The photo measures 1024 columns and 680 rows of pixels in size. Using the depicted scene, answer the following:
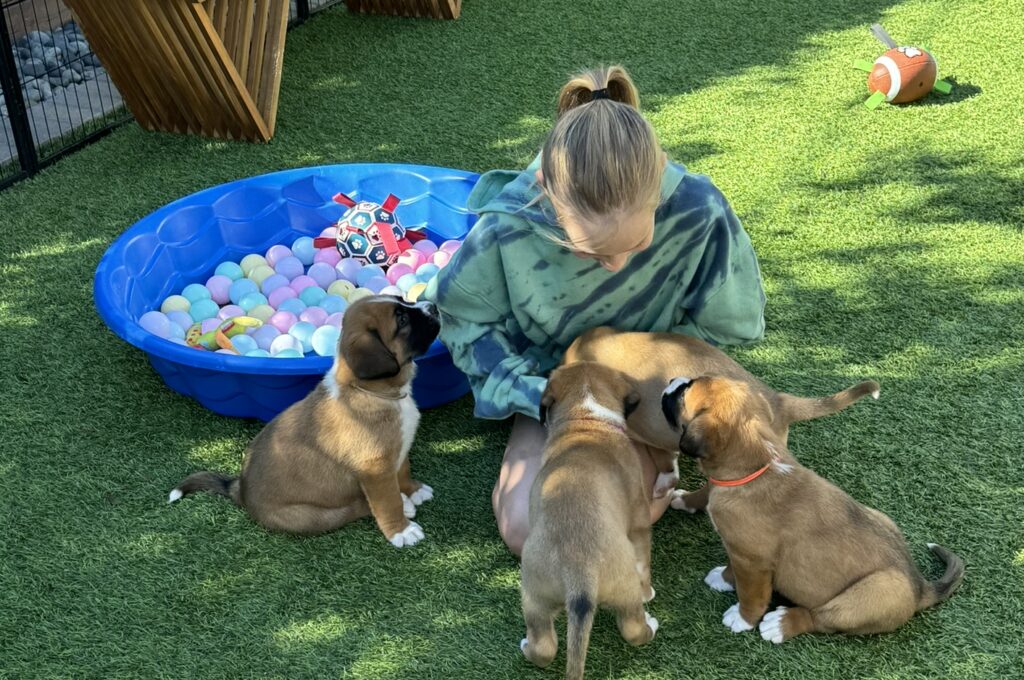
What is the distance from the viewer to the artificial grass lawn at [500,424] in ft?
11.0

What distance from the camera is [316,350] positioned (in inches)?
184

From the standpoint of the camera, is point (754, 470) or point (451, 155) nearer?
point (754, 470)

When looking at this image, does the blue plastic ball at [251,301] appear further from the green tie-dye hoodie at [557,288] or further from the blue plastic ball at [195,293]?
the green tie-dye hoodie at [557,288]

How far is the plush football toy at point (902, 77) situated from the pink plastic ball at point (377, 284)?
3600 mm

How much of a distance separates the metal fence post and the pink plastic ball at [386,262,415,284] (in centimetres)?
243

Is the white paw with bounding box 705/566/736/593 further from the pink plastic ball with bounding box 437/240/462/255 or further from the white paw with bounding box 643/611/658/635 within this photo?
the pink plastic ball with bounding box 437/240/462/255

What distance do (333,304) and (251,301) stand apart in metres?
0.41

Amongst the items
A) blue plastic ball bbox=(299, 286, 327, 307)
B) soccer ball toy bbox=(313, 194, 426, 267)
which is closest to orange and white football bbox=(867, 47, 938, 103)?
soccer ball toy bbox=(313, 194, 426, 267)

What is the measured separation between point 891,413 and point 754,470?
4.50 feet

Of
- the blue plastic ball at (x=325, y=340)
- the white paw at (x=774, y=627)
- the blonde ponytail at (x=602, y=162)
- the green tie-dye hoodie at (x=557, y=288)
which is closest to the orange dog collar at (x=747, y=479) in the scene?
the white paw at (x=774, y=627)

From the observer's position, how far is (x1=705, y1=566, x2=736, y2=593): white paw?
350cm

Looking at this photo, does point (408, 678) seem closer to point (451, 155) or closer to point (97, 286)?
point (97, 286)

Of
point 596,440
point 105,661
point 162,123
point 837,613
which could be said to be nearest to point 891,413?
point 837,613

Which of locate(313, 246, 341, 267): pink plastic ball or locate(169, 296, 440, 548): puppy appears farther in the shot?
locate(313, 246, 341, 267): pink plastic ball
